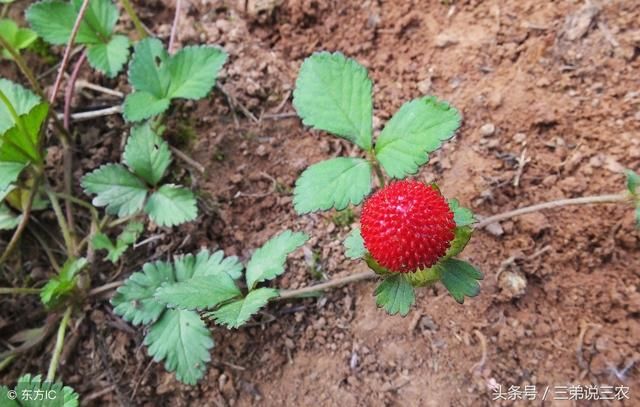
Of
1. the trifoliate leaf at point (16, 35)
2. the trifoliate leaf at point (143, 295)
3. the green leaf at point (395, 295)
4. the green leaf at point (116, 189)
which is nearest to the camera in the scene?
the green leaf at point (395, 295)

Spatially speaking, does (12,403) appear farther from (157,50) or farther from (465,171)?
(465,171)

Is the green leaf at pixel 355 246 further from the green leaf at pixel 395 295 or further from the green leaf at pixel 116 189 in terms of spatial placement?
the green leaf at pixel 116 189

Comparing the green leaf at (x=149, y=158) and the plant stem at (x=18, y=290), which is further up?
the green leaf at (x=149, y=158)

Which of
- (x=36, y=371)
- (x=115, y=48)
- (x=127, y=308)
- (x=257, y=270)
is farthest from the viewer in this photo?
(x=115, y=48)

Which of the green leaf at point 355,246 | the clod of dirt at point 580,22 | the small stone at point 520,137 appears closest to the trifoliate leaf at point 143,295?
the green leaf at point 355,246

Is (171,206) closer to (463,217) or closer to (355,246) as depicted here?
(355,246)

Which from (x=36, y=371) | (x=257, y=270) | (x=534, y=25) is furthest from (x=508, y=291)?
(x=36, y=371)
